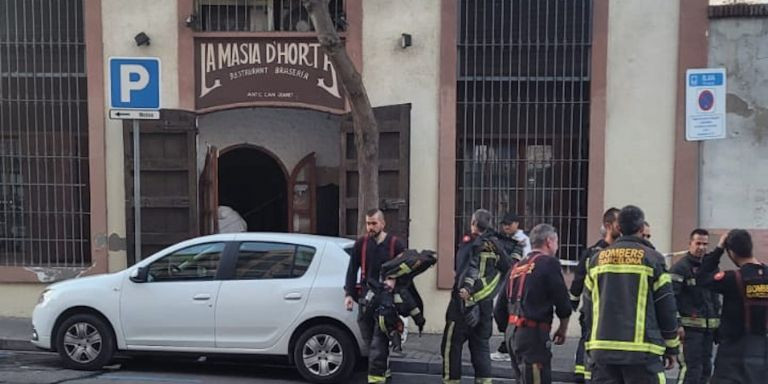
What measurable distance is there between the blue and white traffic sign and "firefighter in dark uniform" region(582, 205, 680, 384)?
311cm

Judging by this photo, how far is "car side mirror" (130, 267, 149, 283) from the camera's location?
693 cm

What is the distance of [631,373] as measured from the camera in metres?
4.41

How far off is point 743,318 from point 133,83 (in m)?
6.23

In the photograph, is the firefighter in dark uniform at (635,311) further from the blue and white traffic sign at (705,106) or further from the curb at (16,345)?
the curb at (16,345)

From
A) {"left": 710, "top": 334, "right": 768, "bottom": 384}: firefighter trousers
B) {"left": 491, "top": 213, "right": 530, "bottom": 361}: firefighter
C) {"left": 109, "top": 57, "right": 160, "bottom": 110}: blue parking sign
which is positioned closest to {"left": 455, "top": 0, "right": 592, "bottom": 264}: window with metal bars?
{"left": 491, "top": 213, "right": 530, "bottom": 361}: firefighter

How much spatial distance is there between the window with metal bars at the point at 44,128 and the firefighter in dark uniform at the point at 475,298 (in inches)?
236

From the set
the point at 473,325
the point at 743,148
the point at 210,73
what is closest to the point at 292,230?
the point at 210,73

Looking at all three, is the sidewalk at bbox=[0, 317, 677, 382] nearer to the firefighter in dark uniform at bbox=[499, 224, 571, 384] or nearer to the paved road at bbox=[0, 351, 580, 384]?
the paved road at bbox=[0, 351, 580, 384]

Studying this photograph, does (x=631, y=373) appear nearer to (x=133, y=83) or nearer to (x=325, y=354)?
(x=325, y=354)

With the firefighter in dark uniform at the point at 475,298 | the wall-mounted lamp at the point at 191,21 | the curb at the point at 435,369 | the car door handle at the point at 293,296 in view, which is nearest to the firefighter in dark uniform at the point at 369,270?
the car door handle at the point at 293,296

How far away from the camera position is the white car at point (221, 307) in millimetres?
6684

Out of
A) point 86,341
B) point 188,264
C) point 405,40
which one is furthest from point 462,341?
point 405,40

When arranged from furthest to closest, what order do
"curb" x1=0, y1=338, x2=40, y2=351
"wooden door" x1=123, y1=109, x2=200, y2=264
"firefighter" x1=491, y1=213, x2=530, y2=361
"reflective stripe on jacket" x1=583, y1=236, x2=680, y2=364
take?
"wooden door" x1=123, y1=109, x2=200, y2=264 → "curb" x1=0, y1=338, x2=40, y2=351 → "firefighter" x1=491, y1=213, x2=530, y2=361 → "reflective stripe on jacket" x1=583, y1=236, x2=680, y2=364

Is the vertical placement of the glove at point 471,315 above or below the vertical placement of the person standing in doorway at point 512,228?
below
